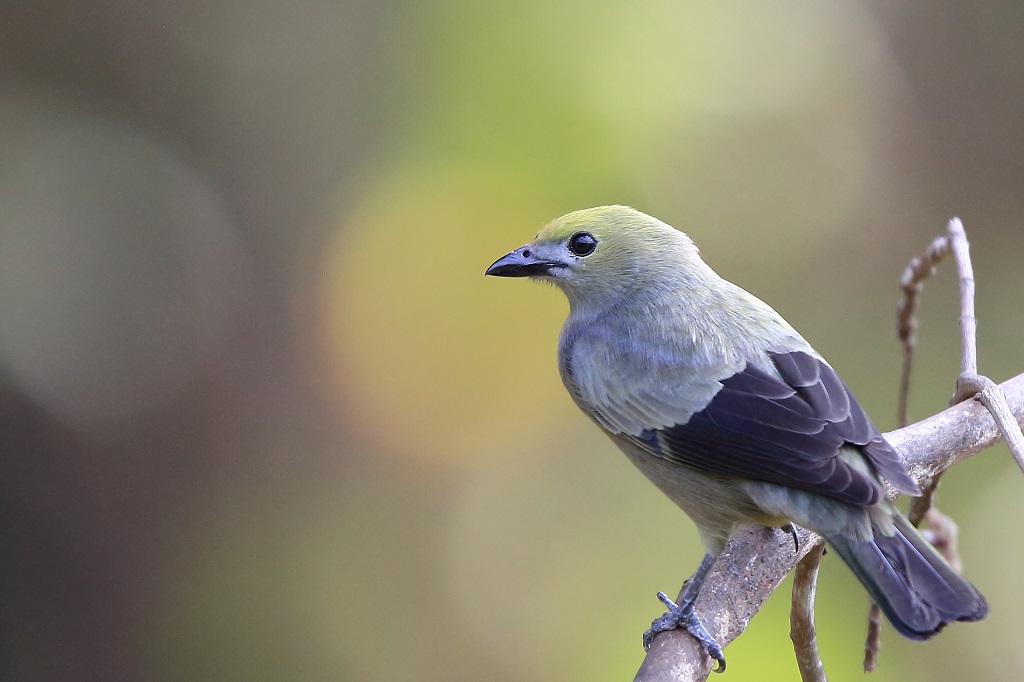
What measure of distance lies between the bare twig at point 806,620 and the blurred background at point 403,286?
7.29 ft

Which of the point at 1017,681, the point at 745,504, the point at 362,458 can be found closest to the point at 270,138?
the point at 362,458

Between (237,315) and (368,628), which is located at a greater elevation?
(237,315)

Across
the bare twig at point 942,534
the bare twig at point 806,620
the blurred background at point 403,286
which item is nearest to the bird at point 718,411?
the bare twig at point 806,620

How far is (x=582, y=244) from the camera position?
4.04 metres

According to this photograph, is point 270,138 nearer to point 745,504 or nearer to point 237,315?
point 237,315

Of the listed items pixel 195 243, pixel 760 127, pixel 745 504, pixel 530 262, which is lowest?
pixel 745 504

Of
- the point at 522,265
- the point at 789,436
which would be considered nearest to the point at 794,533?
the point at 789,436

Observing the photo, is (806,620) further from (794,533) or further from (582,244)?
(582,244)

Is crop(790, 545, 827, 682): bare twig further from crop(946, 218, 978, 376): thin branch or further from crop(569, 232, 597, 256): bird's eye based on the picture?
crop(569, 232, 597, 256): bird's eye

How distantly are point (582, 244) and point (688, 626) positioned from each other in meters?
1.57

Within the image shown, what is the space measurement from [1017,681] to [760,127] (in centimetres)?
360

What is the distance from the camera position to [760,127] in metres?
6.80

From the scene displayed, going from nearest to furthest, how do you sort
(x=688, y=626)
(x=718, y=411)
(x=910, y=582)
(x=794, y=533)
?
(x=910, y=582)
(x=688, y=626)
(x=718, y=411)
(x=794, y=533)

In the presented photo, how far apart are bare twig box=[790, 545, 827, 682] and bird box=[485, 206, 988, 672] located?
0.70 ft
